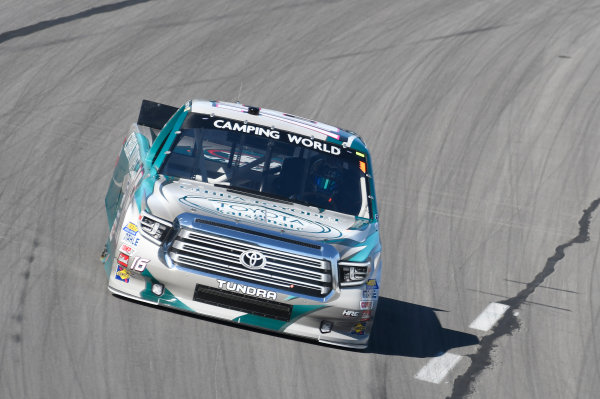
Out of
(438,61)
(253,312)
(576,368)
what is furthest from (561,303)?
(438,61)

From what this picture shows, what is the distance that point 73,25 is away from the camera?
16.4 metres

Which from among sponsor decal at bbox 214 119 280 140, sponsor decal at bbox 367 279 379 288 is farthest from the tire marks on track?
sponsor decal at bbox 367 279 379 288

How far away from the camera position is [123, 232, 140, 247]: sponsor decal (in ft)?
24.1

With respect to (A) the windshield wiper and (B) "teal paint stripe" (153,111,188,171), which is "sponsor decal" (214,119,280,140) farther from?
(A) the windshield wiper

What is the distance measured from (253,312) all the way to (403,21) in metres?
13.0

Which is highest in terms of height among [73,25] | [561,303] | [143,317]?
[73,25]

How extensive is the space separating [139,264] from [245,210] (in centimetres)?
92

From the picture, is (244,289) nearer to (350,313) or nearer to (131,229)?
(350,313)

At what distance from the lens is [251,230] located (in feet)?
24.1

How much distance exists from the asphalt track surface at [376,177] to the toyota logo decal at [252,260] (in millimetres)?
639

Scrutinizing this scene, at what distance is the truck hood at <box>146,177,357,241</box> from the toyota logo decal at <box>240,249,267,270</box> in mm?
287

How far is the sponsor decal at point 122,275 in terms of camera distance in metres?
7.41

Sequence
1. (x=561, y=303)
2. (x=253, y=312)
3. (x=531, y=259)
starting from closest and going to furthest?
(x=253, y=312)
(x=561, y=303)
(x=531, y=259)

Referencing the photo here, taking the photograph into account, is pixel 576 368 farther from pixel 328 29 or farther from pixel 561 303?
pixel 328 29
